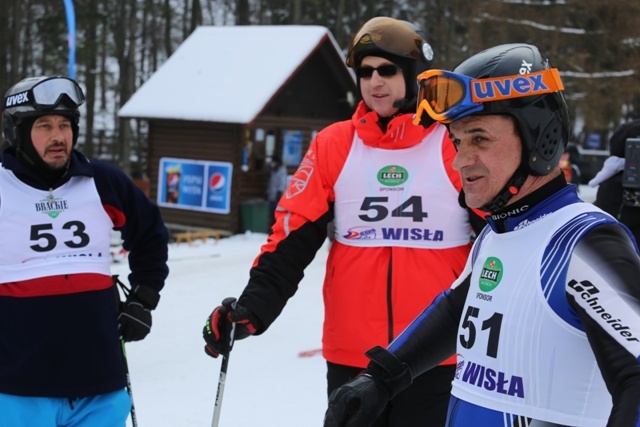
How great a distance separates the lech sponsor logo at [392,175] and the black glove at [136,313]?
4.12 feet

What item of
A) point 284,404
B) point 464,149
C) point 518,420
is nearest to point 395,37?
point 464,149

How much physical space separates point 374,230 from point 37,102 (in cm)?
141

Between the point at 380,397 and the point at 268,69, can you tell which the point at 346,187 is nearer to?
the point at 380,397

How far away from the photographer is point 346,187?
334 centimetres

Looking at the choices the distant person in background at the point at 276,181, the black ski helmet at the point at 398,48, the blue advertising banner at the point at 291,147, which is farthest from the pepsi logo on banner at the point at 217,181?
the black ski helmet at the point at 398,48

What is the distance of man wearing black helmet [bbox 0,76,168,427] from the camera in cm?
338

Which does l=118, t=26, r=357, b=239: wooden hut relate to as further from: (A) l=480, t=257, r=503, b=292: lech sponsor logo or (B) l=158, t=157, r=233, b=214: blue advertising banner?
(A) l=480, t=257, r=503, b=292: lech sponsor logo

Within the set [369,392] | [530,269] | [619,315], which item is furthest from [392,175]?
A: [619,315]

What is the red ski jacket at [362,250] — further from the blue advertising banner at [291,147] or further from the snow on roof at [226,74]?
the blue advertising banner at [291,147]

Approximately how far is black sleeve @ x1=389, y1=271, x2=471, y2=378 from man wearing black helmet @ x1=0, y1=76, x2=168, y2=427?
4.72 ft

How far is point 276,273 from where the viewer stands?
334 cm

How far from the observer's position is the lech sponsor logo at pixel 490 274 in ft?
6.86

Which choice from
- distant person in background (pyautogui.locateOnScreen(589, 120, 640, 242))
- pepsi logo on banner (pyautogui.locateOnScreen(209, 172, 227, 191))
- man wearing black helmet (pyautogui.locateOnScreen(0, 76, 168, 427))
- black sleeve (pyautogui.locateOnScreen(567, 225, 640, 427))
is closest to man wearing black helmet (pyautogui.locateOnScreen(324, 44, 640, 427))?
black sleeve (pyautogui.locateOnScreen(567, 225, 640, 427))

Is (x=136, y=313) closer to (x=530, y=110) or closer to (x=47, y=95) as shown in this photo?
(x=47, y=95)
